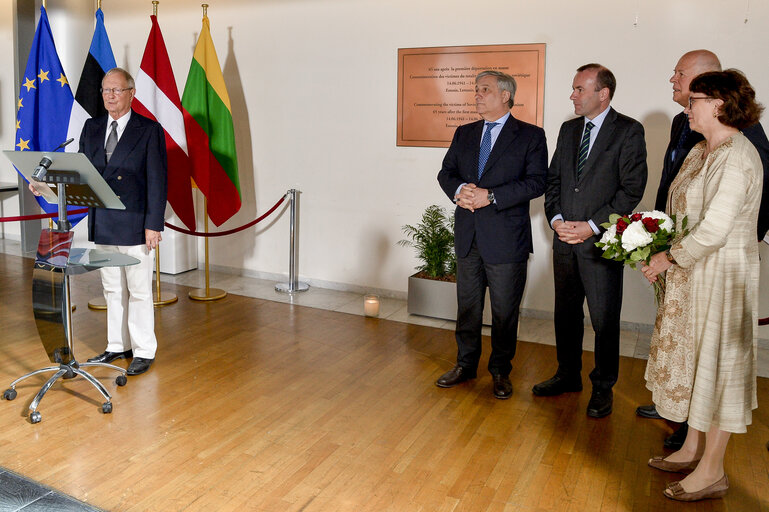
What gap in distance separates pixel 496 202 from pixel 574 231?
438 millimetres

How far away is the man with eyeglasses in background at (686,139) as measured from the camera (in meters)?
3.29

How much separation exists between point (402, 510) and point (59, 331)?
6.80 feet

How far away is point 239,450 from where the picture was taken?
324 cm

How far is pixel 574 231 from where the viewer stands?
359 cm

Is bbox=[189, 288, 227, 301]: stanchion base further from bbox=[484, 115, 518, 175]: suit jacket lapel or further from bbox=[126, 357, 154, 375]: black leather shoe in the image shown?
bbox=[484, 115, 518, 175]: suit jacket lapel

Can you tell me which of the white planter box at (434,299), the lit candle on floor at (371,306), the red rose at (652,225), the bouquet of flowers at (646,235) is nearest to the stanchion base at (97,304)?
the lit candle on floor at (371,306)

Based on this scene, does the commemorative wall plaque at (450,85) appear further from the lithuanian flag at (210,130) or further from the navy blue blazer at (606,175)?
the navy blue blazer at (606,175)

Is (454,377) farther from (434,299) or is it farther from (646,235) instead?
(646,235)

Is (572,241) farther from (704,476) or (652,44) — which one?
(652,44)

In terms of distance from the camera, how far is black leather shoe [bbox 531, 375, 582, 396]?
398 cm

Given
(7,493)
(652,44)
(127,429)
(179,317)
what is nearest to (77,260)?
(127,429)

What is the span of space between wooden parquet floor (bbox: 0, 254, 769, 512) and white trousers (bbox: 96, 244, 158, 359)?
0.21 m

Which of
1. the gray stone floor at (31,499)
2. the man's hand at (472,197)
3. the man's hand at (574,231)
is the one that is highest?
the man's hand at (472,197)

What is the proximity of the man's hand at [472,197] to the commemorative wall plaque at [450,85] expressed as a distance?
182 centimetres
